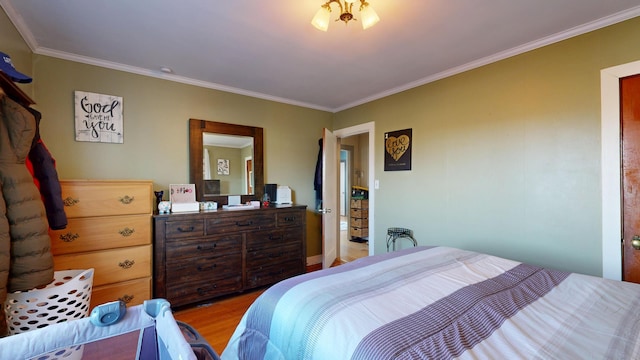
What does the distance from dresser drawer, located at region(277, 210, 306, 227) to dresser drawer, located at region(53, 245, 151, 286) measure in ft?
4.30

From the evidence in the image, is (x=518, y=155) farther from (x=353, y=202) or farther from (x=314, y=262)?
(x=353, y=202)

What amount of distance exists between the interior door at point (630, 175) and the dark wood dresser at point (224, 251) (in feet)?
9.04

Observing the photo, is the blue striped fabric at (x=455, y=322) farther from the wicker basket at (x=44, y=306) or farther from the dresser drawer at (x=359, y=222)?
the dresser drawer at (x=359, y=222)

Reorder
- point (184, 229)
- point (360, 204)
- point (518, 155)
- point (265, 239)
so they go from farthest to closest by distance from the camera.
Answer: point (360, 204) < point (265, 239) < point (184, 229) < point (518, 155)

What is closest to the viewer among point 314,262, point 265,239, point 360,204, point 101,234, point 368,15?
point 368,15

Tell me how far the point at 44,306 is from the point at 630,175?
12.8 ft

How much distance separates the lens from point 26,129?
1380 mm

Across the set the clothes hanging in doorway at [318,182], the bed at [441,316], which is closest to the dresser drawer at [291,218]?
the clothes hanging in doorway at [318,182]

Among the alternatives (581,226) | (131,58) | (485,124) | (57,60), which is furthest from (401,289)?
(57,60)

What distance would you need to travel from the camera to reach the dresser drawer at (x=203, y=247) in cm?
244

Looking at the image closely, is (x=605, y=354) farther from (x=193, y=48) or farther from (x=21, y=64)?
(x=21, y=64)

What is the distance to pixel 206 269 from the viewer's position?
2602 mm

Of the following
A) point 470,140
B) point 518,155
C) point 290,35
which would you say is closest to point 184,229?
point 290,35

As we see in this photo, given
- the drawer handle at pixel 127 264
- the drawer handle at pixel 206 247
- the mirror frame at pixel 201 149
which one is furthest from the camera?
the mirror frame at pixel 201 149
